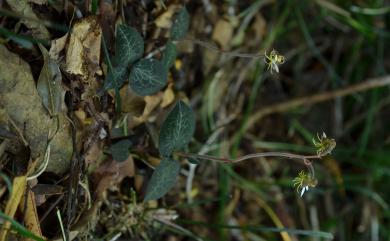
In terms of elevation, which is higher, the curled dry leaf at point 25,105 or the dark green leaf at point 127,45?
the dark green leaf at point 127,45

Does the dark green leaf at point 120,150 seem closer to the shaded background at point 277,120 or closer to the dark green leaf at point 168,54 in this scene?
the shaded background at point 277,120

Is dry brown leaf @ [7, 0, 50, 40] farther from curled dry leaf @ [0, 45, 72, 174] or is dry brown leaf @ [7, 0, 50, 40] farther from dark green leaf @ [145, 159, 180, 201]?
dark green leaf @ [145, 159, 180, 201]

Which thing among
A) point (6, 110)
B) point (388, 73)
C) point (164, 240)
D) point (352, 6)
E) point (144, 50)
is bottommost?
point (164, 240)

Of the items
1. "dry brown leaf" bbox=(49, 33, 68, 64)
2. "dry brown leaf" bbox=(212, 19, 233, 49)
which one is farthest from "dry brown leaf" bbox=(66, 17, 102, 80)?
"dry brown leaf" bbox=(212, 19, 233, 49)

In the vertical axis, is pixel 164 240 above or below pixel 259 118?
below

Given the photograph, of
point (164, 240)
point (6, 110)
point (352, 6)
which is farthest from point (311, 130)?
point (6, 110)

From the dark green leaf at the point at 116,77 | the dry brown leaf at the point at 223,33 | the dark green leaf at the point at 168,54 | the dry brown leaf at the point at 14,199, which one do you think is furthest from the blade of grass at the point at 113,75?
the dry brown leaf at the point at 223,33

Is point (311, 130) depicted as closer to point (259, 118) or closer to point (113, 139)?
point (259, 118)
